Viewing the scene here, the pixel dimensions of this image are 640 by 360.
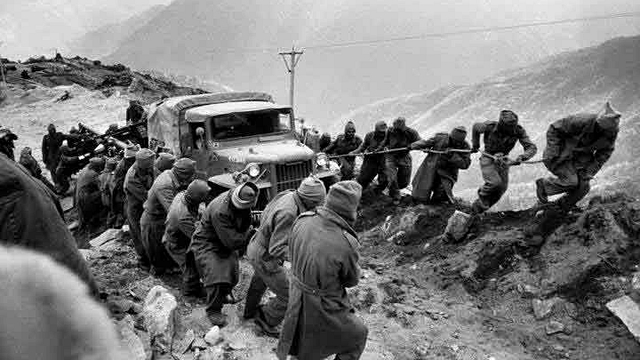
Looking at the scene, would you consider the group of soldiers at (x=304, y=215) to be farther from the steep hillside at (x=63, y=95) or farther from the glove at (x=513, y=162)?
the steep hillside at (x=63, y=95)

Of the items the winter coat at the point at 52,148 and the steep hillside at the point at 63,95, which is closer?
→ the winter coat at the point at 52,148

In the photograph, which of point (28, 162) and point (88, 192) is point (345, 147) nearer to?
point (88, 192)

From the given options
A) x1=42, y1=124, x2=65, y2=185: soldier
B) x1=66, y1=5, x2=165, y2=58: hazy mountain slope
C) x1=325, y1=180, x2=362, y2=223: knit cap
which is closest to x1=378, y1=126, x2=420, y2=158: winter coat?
x1=325, y1=180, x2=362, y2=223: knit cap

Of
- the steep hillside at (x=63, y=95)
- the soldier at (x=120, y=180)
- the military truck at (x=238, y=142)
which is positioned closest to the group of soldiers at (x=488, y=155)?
the military truck at (x=238, y=142)

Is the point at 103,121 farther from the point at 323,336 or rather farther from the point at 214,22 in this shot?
the point at 214,22

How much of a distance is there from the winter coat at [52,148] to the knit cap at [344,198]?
11446 millimetres

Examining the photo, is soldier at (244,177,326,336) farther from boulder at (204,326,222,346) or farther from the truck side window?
the truck side window

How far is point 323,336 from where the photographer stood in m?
3.79

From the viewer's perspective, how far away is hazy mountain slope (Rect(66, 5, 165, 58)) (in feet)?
406

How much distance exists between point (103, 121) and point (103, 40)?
12382cm

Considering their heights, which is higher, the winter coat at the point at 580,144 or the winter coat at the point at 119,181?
the winter coat at the point at 580,144

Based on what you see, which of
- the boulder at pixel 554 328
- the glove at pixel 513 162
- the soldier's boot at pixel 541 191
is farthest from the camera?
the glove at pixel 513 162

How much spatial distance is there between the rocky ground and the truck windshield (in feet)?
7.47

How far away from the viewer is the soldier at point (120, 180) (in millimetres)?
8289
